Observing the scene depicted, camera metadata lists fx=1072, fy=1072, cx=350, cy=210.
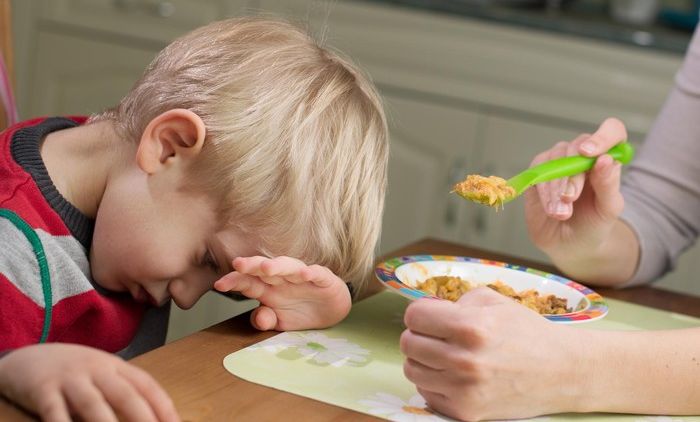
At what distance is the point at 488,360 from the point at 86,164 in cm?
48

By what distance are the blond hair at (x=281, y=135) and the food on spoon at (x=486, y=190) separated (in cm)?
9

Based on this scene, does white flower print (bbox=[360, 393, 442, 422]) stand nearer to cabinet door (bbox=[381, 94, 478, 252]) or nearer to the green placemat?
the green placemat

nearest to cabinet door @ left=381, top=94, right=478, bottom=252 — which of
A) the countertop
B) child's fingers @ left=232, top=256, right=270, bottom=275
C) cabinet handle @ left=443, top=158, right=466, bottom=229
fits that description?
cabinet handle @ left=443, top=158, right=466, bottom=229

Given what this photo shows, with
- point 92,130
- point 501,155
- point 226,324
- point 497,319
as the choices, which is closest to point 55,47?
point 501,155

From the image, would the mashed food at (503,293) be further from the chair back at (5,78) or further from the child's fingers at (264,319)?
the chair back at (5,78)

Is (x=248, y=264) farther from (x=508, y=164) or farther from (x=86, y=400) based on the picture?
(x=508, y=164)

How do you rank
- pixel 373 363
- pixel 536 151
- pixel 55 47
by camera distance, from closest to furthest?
pixel 373 363 → pixel 536 151 → pixel 55 47

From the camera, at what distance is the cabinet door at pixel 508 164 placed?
2.41m

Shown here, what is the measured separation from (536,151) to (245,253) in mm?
1495

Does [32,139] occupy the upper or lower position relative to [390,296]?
upper

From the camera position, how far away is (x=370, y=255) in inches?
42.6

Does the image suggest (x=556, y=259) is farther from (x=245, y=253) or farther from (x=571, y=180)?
(x=245, y=253)

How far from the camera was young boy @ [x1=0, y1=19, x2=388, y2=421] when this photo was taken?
3.23ft

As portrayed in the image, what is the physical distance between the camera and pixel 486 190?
1.04 metres
